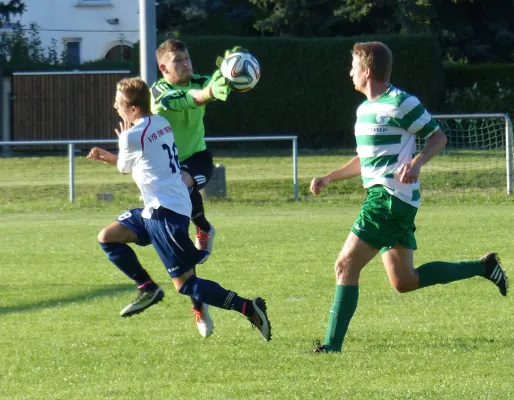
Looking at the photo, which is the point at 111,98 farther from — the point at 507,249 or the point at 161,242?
the point at 161,242

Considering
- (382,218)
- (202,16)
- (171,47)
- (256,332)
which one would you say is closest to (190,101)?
(171,47)

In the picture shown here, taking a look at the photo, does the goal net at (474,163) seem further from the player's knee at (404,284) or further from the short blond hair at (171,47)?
the player's knee at (404,284)

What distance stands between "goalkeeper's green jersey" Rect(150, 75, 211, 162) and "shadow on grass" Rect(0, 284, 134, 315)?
1.70 metres

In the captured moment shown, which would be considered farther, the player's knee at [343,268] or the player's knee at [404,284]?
the player's knee at [404,284]

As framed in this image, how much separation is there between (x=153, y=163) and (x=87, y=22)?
40222 millimetres

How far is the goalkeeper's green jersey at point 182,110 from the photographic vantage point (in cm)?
823

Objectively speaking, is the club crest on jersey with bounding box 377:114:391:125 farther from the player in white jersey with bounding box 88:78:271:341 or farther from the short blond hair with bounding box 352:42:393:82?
the player in white jersey with bounding box 88:78:271:341

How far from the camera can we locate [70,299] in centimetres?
975

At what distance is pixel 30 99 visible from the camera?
30828 millimetres

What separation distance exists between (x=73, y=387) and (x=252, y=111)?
2496 cm

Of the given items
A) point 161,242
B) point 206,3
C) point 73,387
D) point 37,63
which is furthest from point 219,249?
point 206,3

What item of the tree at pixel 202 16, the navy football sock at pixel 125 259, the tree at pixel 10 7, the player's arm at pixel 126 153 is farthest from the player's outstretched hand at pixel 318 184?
the tree at pixel 202 16

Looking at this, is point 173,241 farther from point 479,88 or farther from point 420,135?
point 479,88

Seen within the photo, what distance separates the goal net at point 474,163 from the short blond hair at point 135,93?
43.9 feet
